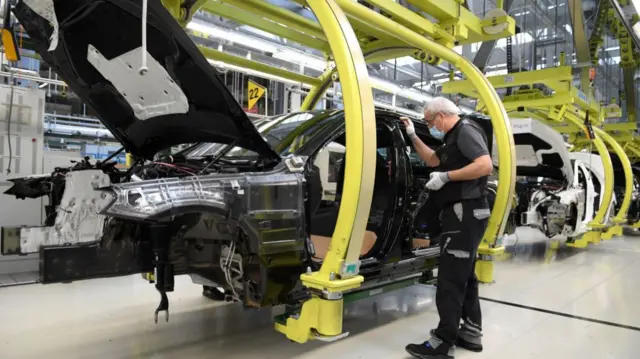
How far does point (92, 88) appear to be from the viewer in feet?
9.14

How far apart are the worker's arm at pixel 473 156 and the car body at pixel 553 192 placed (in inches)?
138

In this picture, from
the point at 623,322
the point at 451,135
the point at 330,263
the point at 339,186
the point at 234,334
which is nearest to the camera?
the point at 330,263

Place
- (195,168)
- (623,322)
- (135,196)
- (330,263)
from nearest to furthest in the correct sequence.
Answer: (135,196) < (330,263) < (195,168) < (623,322)

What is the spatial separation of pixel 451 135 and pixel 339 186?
1.31 meters

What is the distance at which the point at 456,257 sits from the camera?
2713 mm

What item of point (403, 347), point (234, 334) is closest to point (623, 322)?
point (403, 347)

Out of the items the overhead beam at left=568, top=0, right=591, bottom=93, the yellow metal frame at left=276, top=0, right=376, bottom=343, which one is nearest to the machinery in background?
the overhead beam at left=568, top=0, right=591, bottom=93

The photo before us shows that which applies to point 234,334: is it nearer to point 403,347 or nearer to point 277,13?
point 403,347

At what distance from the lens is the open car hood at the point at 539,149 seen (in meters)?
5.69

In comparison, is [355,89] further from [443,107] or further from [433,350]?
[433,350]

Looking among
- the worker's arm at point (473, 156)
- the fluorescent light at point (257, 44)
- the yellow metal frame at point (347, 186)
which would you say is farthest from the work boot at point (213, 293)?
the fluorescent light at point (257, 44)

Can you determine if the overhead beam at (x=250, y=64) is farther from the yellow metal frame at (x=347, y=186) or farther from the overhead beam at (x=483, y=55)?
the overhead beam at (x=483, y=55)

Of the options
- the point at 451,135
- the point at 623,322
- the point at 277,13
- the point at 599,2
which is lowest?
the point at 623,322

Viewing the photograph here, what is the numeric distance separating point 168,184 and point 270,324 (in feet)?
5.55
